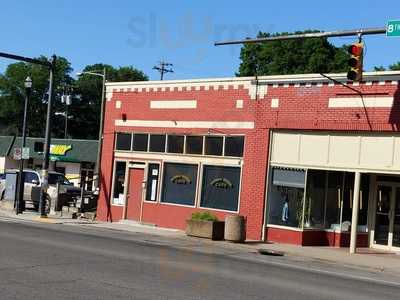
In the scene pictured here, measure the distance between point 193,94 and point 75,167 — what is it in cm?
A: 3470

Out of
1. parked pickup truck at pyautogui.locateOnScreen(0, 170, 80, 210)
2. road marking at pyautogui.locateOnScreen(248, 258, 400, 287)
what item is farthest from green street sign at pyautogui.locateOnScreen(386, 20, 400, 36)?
parked pickup truck at pyautogui.locateOnScreen(0, 170, 80, 210)

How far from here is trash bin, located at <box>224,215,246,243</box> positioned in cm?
1983

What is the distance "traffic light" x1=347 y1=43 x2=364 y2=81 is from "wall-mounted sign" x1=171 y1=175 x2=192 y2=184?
944cm

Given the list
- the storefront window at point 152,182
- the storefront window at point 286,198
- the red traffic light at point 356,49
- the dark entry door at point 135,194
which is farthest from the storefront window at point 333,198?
the dark entry door at point 135,194

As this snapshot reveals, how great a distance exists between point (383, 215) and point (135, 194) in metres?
9.49

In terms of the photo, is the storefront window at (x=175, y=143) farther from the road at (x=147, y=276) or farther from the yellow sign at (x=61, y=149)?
the yellow sign at (x=61, y=149)

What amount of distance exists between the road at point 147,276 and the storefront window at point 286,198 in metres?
4.84

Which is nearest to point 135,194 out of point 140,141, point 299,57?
point 140,141

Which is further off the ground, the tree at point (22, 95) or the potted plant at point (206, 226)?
the tree at point (22, 95)

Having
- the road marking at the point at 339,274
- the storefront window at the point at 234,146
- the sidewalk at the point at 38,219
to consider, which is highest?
the storefront window at the point at 234,146

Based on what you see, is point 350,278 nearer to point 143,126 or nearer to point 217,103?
point 217,103

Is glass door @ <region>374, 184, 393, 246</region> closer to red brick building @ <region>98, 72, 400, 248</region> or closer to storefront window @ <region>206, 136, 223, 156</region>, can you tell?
red brick building @ <region>98, 72, 400, 248</region>

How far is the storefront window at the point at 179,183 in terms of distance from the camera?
2350 cm

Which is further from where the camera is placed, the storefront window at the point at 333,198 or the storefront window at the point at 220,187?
the storefront window at the point at 220,187
